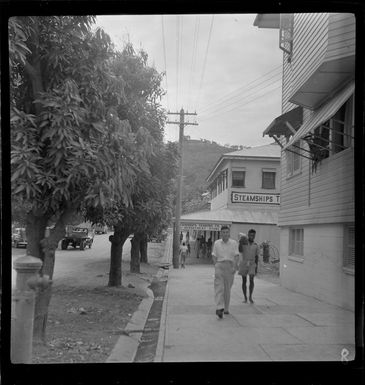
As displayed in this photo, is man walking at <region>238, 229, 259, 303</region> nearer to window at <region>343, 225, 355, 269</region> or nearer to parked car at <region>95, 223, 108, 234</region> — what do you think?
window at <region>343, 225, 355, 269</region>

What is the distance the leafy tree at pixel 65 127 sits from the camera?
15.8 ft

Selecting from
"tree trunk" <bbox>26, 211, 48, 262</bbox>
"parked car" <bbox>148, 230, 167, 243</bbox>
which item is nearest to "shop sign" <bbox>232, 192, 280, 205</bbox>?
"tree trunk" <bbox>26, 211, 48, 262</bbox>

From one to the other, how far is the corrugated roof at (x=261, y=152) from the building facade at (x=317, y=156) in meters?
0.14

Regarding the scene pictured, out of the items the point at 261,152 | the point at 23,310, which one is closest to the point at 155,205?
the point at 261,152

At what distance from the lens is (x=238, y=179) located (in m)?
5.04

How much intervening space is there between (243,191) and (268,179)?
0.30m

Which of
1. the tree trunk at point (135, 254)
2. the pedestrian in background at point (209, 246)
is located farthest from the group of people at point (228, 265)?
the tree trunk at point (135, 254)

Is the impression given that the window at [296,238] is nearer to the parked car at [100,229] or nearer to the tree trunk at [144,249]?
the parked car at [100,229]

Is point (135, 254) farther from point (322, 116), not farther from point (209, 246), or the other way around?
point (322, 116)
